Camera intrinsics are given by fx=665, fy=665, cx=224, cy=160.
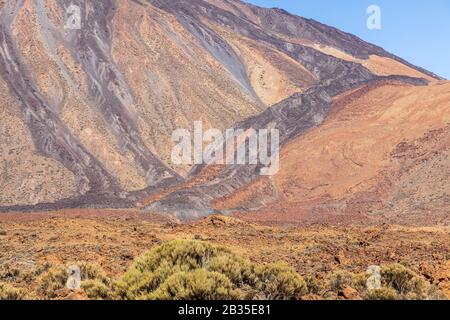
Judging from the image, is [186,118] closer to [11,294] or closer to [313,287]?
[313,287]

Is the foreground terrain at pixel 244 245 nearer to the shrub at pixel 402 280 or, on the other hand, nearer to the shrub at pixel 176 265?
the shrub at pixel 402 280

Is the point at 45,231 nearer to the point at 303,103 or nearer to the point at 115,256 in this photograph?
the point at 115,256

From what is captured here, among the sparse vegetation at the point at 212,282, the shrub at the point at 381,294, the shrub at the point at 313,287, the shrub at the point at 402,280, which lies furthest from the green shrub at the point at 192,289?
the shrub at the point at 402,280

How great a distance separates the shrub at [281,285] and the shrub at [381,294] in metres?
1.01

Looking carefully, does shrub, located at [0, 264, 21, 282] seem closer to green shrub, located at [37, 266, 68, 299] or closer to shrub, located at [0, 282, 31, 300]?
green shrub, located at [37, 266, 68, 299]

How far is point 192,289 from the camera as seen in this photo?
824cm

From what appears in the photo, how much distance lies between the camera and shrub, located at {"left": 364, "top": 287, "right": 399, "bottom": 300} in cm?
871

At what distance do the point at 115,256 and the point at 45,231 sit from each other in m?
7.16

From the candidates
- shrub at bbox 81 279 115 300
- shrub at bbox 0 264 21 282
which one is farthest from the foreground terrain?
shrub at bbox 81 279 115 300

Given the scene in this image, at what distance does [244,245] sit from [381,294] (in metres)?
13.5

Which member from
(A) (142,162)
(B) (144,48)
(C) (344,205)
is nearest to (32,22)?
(B) (144,48)

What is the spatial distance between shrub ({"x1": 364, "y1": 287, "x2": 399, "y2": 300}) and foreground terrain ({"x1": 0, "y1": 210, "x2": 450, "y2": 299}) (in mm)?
1386

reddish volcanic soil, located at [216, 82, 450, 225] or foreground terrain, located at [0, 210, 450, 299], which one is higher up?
reddish volcanic soil, located at [216, 82, 450, 225]


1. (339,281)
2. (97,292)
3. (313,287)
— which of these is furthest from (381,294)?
(97,292)
